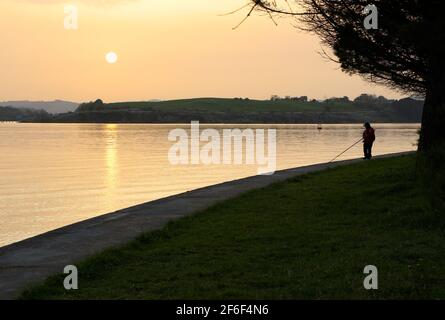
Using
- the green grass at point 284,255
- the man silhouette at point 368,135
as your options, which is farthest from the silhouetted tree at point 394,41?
the man silhouette at point 368,135

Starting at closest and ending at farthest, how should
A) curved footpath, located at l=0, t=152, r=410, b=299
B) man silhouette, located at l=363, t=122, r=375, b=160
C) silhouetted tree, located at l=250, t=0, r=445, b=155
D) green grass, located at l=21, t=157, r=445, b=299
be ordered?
green grass, located at l=21, t=157, r=445, b=299 < curved footpath, located at l=0, t=152, r=410, b=299 < silhouetted tree, located at l=250, t=0, r=445, b=155 < man silhouette, located at l=363, t=122, r=375, b=160

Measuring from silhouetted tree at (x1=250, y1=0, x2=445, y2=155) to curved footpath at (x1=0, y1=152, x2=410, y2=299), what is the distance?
16.3 feet

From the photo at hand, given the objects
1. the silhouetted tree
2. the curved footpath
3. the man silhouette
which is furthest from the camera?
the man silhouette

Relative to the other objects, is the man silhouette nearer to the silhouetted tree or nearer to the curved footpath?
the silhouetted tree

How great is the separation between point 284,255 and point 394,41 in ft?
28.3

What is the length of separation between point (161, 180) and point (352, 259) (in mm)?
20549

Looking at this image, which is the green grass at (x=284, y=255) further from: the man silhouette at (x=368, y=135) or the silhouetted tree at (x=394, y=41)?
the man silhouette at (x=368, y=135)

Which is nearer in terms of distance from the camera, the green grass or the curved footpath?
the green grass

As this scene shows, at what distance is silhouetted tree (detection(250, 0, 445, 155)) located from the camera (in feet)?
40.2

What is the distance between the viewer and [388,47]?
16188mm

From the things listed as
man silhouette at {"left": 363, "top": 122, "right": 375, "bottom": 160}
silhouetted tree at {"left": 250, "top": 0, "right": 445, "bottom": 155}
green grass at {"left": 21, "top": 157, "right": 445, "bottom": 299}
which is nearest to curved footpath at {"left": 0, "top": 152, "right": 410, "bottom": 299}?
green grass at {"left": 21, "top": 157, "right": 445, "bottom": 299}

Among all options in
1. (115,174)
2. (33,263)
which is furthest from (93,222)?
(115,174)

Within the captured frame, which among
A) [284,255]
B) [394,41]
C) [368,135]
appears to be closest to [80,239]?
[284,255]

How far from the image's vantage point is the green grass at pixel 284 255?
7.32m
